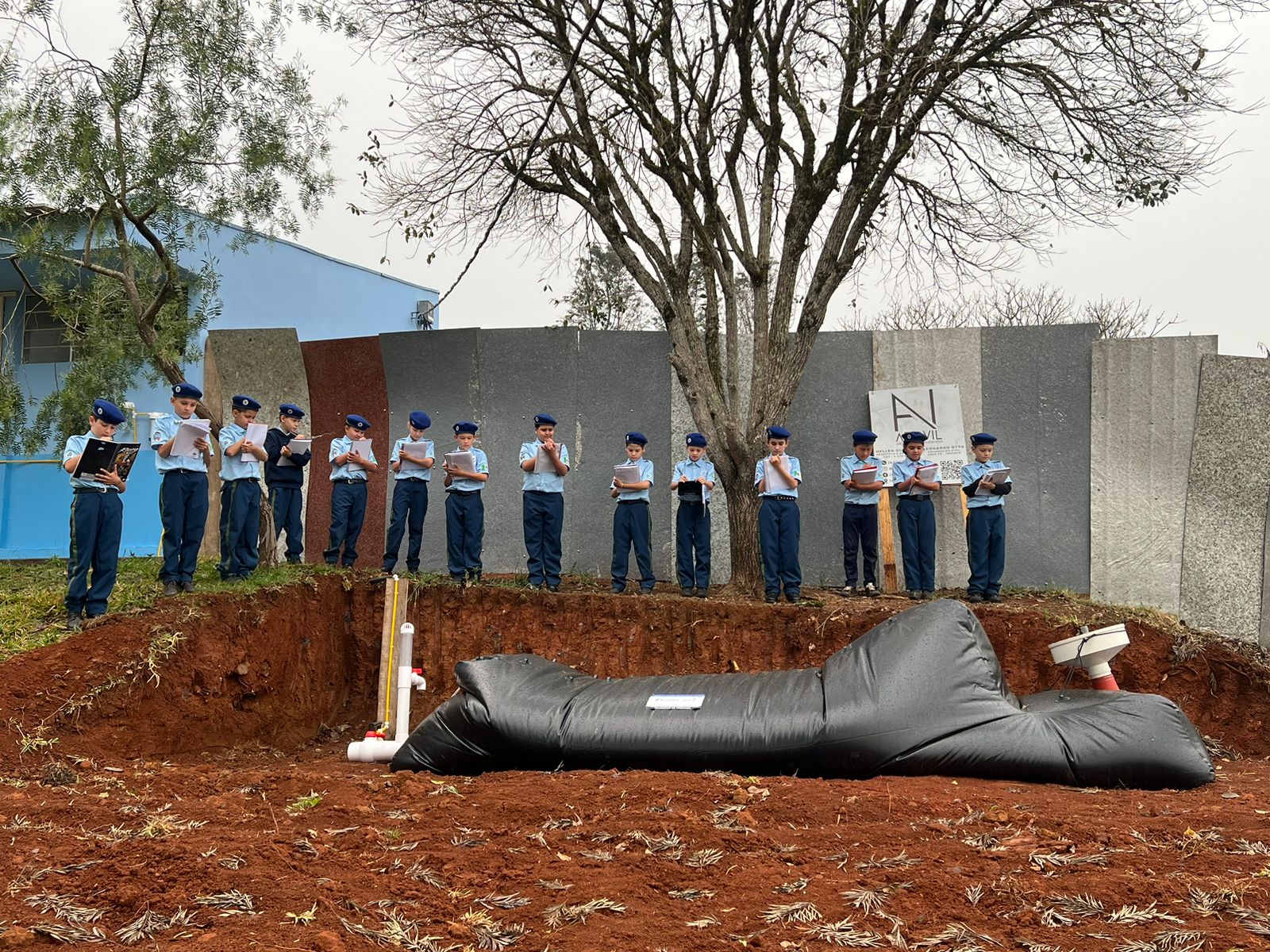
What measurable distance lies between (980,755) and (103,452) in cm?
626

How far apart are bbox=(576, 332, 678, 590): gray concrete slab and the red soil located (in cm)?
423

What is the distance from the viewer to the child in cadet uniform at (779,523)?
892cm

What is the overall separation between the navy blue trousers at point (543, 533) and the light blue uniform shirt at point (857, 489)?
2.76m

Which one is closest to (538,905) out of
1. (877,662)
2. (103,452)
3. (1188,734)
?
(877,662)

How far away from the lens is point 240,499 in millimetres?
8367

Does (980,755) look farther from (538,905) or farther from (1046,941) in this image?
(538,905)

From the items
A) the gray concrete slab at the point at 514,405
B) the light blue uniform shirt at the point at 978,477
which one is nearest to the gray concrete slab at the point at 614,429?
the gray concrete slab at the point at 514,405

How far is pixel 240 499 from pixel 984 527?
21.9 ft

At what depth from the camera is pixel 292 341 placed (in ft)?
38.7

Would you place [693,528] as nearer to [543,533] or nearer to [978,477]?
[543,533]

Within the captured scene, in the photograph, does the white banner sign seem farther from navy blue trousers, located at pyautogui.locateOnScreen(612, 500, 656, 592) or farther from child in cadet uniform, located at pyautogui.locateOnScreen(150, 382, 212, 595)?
child in cadet uniform, located at pyautogui.locateOnScreen(150, 382, 212, 595)

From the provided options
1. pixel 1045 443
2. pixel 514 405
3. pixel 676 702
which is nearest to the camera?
pixel 676 702

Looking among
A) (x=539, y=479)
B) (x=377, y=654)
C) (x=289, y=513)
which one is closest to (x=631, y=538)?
(x=539, y=479)

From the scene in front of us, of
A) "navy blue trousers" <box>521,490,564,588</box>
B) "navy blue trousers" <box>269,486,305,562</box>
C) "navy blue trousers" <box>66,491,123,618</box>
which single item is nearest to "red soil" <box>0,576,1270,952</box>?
"navy blue trousers" <box>66,491,123,618</box>
